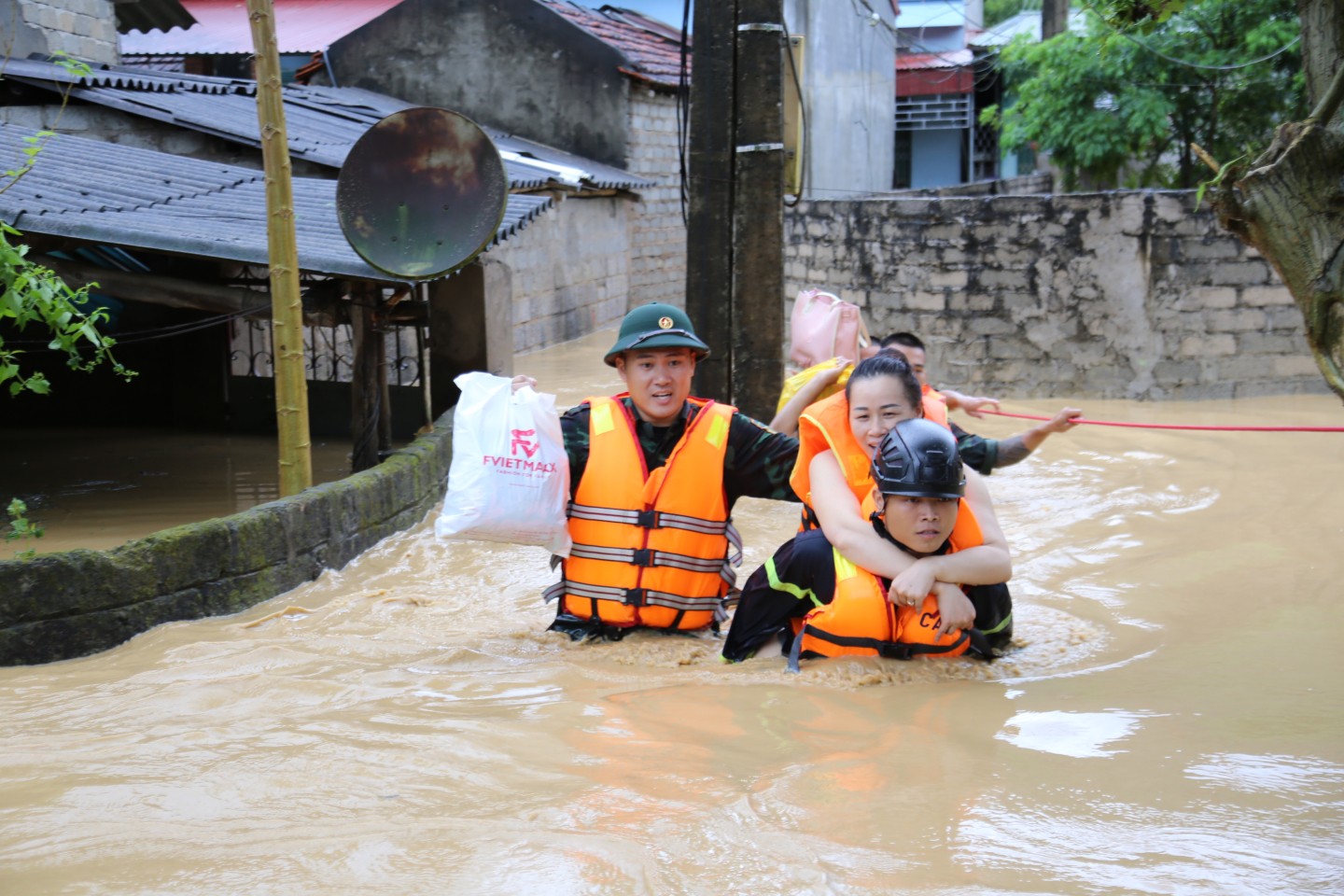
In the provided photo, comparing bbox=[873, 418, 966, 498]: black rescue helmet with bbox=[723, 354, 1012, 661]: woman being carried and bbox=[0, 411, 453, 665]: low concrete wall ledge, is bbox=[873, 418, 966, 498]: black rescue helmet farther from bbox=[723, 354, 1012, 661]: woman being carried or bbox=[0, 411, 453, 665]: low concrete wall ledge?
bbox=[0, 411, 453, 665]: low concrete wall ledge

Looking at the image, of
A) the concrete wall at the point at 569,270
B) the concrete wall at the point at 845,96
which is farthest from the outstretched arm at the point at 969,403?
the concrete wall at the point at 845,96

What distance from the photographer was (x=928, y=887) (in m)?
2.58

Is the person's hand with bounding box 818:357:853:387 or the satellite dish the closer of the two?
the person's hand with bounding box 818:357:853:387

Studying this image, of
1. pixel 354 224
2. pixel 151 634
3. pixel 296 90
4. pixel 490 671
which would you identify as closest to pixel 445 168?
pixel 354 224

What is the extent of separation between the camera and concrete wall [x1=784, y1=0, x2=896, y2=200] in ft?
62.8

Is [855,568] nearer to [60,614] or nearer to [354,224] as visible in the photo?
[60,614]

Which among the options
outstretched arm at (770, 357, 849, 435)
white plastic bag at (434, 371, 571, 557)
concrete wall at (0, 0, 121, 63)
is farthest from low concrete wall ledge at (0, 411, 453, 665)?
concrete wall at (0, 0, 121, 63)

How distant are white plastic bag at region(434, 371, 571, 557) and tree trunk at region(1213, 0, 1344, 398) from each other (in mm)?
2157

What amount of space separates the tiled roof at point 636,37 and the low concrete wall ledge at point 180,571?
12487 millimetres

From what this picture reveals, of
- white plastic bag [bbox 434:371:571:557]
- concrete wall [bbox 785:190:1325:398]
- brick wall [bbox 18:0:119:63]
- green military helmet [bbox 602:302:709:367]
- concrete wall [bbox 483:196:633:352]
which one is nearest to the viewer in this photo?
white plastic bag [bbox 434:371:571:557]

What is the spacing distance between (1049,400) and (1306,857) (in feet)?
29.5

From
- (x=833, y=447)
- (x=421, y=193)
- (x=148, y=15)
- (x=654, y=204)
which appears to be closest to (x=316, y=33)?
(x=148, y=15)

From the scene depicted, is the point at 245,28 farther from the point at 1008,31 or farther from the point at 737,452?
the point at 737,452

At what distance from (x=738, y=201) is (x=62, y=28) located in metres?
9.19
